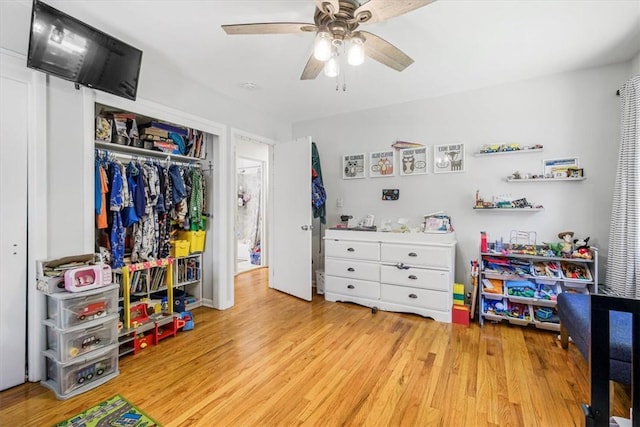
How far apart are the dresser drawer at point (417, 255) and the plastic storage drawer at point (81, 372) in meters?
2.61

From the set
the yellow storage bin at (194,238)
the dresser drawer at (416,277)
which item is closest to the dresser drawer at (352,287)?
the dresser drawer at (416,277)

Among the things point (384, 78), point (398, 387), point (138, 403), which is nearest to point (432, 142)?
point (384, 78)

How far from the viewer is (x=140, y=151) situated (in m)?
2.92

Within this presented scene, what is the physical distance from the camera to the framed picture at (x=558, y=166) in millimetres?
2859

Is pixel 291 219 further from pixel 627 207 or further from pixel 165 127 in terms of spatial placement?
pixel 627 207

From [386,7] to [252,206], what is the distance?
493 centimetres

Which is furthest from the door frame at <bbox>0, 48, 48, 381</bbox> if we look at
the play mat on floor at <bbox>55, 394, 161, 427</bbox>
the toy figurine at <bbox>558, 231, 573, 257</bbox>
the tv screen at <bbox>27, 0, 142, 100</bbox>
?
the toy figurine at <bbox>558, 231, 573, 257</bbox>

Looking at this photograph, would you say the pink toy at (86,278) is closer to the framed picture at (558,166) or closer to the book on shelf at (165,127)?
the book on shelf at (165,127)

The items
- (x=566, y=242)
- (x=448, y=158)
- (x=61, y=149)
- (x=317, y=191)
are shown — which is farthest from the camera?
(x=317, y=191)

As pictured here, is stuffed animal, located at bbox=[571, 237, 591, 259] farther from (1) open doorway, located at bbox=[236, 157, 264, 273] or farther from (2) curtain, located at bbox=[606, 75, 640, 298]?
(1) open doorway, located at bbox=[236, 157, 264, 273]

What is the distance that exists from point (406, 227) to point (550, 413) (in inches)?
84.0

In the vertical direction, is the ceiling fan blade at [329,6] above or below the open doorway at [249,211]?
above

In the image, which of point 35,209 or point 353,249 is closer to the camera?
point 35,209

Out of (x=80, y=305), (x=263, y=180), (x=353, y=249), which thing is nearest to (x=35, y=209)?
(x=80, y=305)
